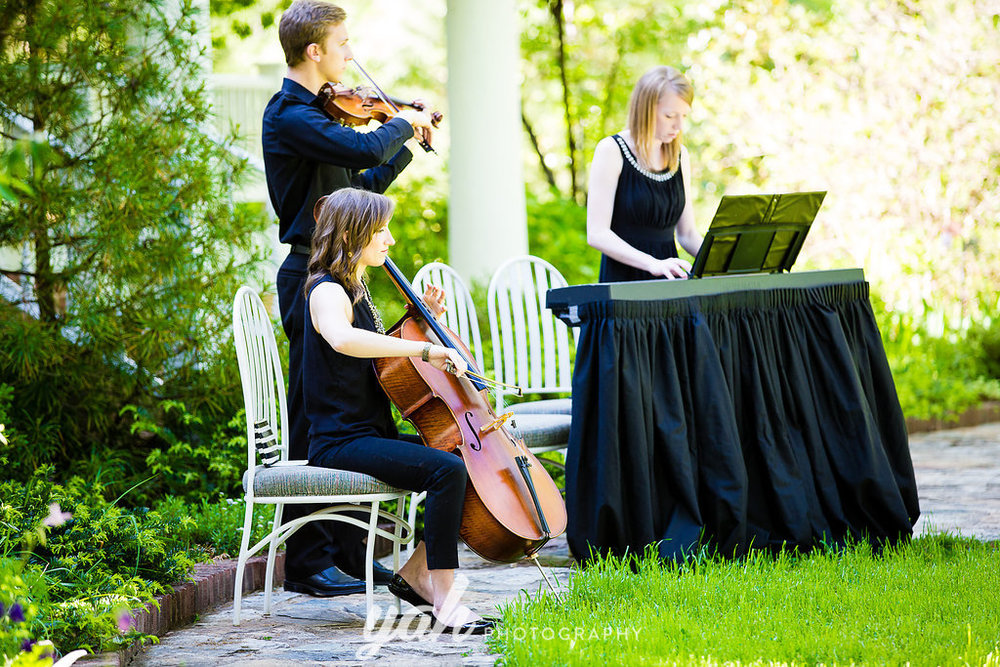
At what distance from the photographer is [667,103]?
13.2ft

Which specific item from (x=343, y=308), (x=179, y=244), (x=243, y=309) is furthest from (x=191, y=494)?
(x=343, y=308)

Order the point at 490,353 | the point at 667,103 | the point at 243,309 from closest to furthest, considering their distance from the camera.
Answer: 1. the point at 243,309
2. the point at 667,103
3. the point at 490,353

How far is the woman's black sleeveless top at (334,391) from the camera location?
3154 millimetres

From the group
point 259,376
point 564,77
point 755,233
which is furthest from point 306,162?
point 564,77

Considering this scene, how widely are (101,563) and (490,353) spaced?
3271mm

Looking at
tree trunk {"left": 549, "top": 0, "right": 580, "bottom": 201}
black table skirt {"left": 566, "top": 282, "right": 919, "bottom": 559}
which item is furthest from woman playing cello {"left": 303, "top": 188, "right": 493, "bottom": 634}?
tree trunk {"left": 549, "top": 0, "right": 580, "bottom": 201}

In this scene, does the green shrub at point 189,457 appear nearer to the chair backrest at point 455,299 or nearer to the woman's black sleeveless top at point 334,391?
the chair backrest at point 455,299

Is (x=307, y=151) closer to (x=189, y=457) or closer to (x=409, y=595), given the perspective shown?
(x=409, y=595)

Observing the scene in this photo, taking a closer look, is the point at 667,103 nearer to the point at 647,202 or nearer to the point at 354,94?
the point at 647,202

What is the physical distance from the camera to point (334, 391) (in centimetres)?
317

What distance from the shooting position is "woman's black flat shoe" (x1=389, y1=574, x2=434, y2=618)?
10.3ft

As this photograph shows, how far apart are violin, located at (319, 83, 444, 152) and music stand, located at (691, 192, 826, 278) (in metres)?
0.94

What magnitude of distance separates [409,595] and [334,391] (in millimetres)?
605

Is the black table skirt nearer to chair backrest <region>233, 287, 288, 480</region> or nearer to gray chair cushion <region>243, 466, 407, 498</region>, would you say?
gray chair cushion <region>243, 466, 407, 498</region>
